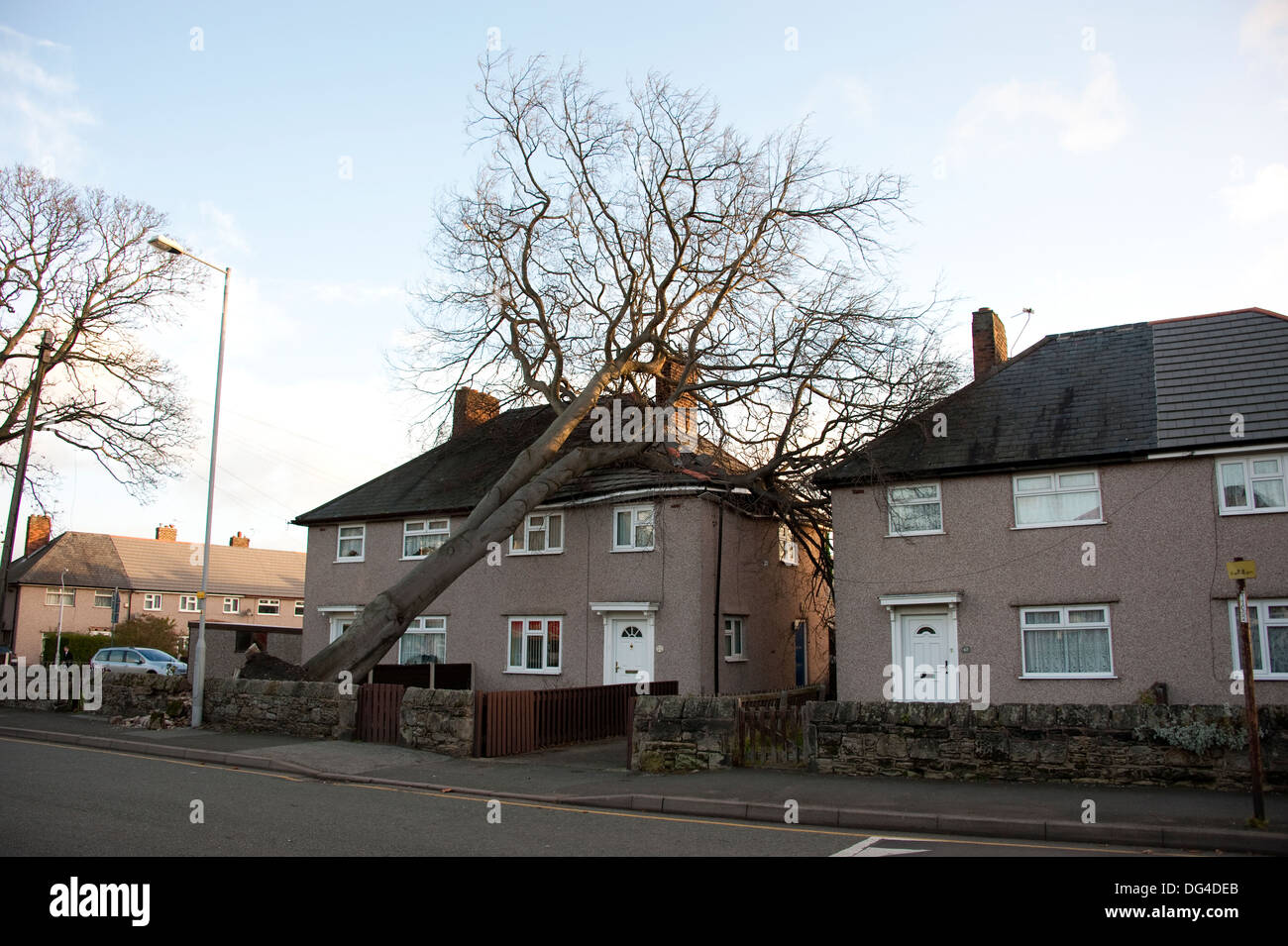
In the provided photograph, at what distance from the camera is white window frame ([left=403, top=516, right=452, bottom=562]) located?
86.6 feet

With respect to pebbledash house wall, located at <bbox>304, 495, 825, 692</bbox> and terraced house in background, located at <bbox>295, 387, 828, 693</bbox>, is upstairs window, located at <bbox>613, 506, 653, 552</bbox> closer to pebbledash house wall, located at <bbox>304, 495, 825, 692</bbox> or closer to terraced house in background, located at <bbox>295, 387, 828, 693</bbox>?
terraced house in background, located at <bbox>295, 387, 828, 693</bbox>

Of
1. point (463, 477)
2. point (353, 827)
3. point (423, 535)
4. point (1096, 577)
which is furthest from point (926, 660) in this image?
point (463, 477)

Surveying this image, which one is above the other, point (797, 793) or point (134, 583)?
point (134, 583)

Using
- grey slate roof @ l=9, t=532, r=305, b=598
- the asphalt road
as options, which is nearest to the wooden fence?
the asphalt road

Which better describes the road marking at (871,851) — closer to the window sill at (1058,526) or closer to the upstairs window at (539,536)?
the window sill at (1058,526)

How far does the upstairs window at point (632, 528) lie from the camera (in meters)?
23.1

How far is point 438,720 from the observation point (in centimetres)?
1636

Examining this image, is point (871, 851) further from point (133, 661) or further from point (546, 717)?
point (133, 661)

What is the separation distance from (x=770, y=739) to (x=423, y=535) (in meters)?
15.3

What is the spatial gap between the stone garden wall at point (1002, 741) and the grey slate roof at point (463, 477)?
10.2m

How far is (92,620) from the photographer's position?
170 feet

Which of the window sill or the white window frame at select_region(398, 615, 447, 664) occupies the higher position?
the window sill

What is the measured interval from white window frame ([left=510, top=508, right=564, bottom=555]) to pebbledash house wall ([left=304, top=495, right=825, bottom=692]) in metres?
0.18
